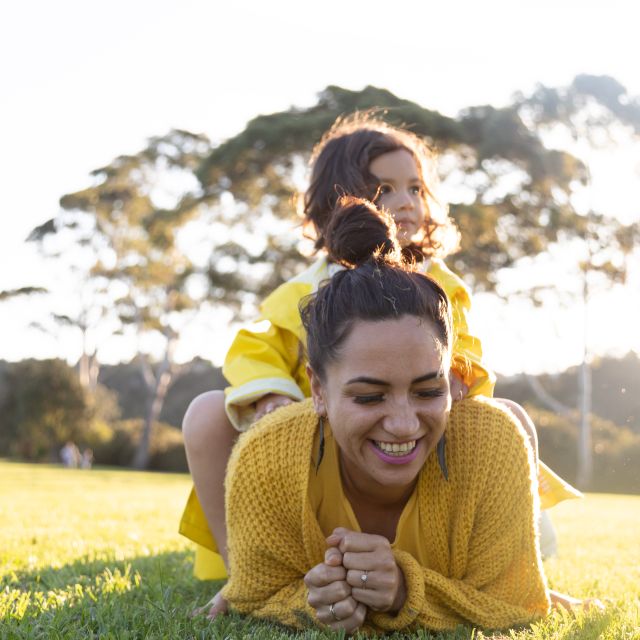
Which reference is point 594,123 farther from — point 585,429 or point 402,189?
point 402,189

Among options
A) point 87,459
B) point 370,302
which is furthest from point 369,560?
point 87,459

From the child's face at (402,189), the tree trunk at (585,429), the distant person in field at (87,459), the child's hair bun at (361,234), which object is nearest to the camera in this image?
the child's hair bun at (361,234)

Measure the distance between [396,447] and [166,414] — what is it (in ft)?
121

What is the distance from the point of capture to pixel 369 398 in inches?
85.3

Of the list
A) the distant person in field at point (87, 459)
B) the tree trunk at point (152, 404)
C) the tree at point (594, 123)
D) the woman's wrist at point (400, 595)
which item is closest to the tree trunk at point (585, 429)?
the tree at point (594, 123)

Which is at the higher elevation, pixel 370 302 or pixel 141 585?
pixel 370 302

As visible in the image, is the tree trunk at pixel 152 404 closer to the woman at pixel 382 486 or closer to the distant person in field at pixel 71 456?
the distant person in field at pixel 71 456

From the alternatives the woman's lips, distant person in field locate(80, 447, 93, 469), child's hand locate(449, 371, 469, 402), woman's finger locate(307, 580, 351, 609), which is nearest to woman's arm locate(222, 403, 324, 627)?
woman's finger locate(307, 580, 351, 609)

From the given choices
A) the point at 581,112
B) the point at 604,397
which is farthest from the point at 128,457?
the point at 581,112

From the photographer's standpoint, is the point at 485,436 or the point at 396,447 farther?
the point at 485,436

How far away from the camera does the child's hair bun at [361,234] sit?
2566 millimetres

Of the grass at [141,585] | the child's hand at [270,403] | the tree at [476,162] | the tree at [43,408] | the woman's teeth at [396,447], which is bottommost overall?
the tree at [43,408]

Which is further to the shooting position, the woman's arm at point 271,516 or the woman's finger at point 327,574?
the woman's arm at point 271,516

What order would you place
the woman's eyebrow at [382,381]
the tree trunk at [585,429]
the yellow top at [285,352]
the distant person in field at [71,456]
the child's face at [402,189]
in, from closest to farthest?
1. the woman's eyebrow at [382,381]
2. the yellow top at [285,352]
3. the child's face at [402,189]
4. the tree trunk at [585,429]
5. the distant person in field at [71,456]
